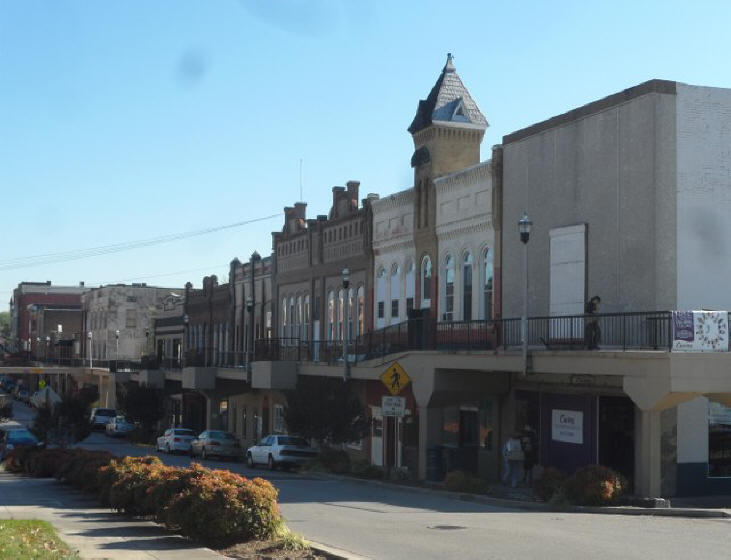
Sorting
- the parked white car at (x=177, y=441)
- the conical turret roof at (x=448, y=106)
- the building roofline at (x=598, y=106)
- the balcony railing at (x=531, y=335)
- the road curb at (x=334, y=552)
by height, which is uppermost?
the conical turret roof at (x=448, y=106)

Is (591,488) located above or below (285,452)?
above

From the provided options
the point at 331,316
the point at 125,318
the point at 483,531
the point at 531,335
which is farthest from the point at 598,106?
the point at 125,318

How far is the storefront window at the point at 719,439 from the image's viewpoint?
83.1 ft

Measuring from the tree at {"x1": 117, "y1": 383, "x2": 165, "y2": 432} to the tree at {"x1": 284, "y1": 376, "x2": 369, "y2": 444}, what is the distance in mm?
26327

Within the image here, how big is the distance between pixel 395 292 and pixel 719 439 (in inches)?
648

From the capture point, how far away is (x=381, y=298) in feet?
135

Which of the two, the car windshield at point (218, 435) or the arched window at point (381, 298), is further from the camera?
the car windshield at point (218, 435)

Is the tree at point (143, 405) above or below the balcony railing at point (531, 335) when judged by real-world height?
below

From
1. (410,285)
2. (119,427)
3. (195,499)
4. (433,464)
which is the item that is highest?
(410,285)

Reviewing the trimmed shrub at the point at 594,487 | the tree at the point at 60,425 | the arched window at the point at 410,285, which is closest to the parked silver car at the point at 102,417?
the tree at the point at 60,425

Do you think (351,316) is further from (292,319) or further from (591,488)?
Result: (591,488)

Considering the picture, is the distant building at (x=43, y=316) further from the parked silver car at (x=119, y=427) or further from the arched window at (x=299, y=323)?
the arched window at (x=299, y=323)

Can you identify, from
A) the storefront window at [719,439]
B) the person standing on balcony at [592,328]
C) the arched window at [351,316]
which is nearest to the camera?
the person standing on balcony at [592,328]

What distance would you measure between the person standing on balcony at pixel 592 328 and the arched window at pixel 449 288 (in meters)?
10.3
